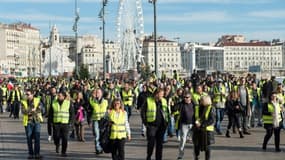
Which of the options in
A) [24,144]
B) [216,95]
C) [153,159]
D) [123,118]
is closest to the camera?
[123,118]

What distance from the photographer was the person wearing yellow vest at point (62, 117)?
49.1ft

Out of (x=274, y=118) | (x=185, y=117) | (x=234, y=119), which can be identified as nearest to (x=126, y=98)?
(x=234, y=119)

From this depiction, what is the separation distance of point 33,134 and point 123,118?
3.24 meters

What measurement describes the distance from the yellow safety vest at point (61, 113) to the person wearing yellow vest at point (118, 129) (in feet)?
9.51

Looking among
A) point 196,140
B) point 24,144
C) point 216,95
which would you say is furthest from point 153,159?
point 216,95

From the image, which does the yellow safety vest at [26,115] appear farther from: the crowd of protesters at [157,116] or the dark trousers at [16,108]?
the dark trousers at [16,108]

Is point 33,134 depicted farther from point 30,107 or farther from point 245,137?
point 245,137

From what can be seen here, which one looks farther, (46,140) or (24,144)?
(46,140)

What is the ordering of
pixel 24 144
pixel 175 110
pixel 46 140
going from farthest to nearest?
pixel 46 140
pixel 24 144
pixel 175 110

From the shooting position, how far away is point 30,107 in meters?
14.9

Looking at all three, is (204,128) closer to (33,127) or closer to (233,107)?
(33,127)

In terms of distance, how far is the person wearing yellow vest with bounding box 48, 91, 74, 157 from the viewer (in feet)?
49.1

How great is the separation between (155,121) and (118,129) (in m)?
1.12

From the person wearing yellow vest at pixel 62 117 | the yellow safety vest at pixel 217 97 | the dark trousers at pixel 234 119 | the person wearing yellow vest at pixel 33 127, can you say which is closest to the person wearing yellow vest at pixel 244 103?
the dark trousers at pixel 234 119
